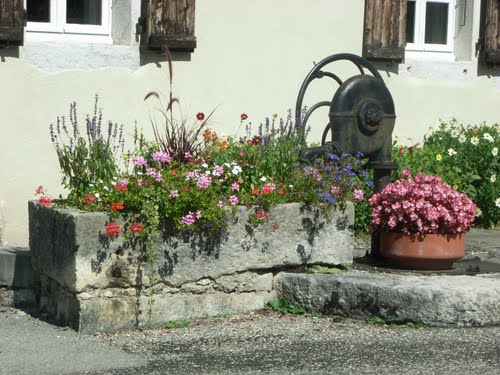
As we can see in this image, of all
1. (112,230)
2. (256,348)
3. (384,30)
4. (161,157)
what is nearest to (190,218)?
(112,230)

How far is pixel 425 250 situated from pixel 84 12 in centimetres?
329

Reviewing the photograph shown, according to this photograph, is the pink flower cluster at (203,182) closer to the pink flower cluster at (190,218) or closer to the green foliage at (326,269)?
the pink flower cluster at (190,218)

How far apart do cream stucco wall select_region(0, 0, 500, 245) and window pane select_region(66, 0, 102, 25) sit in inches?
12.7

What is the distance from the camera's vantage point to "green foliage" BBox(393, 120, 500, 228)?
9023mm

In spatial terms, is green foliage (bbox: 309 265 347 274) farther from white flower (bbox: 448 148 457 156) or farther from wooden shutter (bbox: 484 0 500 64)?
wooden shutter (bbox: 484 0 500 64)

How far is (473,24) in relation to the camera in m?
9.88

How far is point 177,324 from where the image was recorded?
20.7 ft

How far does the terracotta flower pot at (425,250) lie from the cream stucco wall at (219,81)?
2263 mm

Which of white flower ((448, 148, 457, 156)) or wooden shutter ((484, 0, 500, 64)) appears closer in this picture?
white flower ((448, 148, 457, 156))

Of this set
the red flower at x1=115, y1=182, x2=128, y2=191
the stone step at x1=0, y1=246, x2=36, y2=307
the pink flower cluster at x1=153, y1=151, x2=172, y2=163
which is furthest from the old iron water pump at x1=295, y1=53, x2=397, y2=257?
the stone step at x1=0, y1=246, x2=36, y2=307

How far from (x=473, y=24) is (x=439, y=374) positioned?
5.33 meters

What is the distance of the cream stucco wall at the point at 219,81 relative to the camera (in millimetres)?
7695

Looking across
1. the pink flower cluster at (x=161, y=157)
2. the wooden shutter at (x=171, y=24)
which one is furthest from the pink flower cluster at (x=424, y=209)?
the wooden shutter at (x=171, y=24)

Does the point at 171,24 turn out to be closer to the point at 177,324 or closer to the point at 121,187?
the point at 121,187
